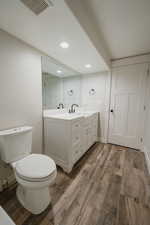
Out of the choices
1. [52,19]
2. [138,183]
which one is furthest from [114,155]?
[52,19]

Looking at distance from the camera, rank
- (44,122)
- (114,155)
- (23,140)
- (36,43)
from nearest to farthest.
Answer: (23,140), (36,43), (44,122), (114,155)

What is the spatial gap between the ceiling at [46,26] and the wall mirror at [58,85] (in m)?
0.40

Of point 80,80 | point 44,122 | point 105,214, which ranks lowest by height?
point 105,214

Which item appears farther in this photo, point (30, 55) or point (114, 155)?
point (114, 155)

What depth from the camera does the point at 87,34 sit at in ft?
3.84

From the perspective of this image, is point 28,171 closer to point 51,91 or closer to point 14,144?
point 14,144

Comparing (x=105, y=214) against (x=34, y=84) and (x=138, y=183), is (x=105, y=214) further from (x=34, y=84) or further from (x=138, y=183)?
Result: (x=34, y=84)

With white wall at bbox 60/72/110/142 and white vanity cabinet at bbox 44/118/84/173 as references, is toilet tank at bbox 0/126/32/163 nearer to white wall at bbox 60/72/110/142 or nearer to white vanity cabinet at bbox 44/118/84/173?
white vanity cabinet at bbox 44/118/84/173

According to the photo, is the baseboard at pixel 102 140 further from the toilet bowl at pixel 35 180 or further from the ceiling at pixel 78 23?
the ceiling at pixel 78 23

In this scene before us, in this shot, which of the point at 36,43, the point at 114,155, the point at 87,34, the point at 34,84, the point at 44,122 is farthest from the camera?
the point at 114,155

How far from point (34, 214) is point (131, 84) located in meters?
2.80

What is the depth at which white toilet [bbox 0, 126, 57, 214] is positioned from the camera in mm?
952

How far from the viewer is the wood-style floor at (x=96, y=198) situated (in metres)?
0.99

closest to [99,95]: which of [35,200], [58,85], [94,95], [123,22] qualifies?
[94,95]
